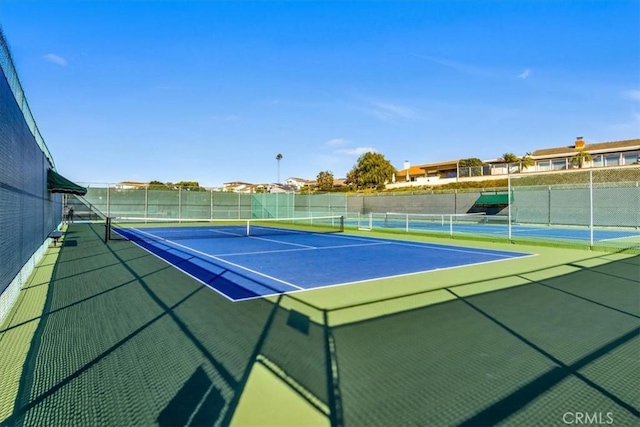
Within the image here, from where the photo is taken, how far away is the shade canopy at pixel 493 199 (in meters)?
31.2

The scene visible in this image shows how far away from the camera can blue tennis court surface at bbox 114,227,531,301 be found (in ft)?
23.7

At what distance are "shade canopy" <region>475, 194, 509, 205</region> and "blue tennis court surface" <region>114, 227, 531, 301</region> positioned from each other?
2036cm

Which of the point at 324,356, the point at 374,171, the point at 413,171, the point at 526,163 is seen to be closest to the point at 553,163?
the point at 526,163

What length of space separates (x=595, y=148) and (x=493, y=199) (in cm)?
3911

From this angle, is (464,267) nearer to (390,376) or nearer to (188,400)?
(390,376)

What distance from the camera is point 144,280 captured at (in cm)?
741

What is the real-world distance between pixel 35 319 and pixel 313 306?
374cm

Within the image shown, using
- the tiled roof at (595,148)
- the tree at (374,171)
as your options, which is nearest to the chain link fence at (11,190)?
the tree at (374,171)

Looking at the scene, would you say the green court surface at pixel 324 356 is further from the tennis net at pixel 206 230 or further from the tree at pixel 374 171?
the tree at pixel 374 171

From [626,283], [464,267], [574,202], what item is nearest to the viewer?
[626,283]

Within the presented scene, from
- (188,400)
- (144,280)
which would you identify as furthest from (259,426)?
(144,280)

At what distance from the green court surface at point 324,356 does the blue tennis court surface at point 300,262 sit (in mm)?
733

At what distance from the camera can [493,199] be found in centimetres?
3181

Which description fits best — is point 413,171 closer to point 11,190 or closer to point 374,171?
point 374,171
